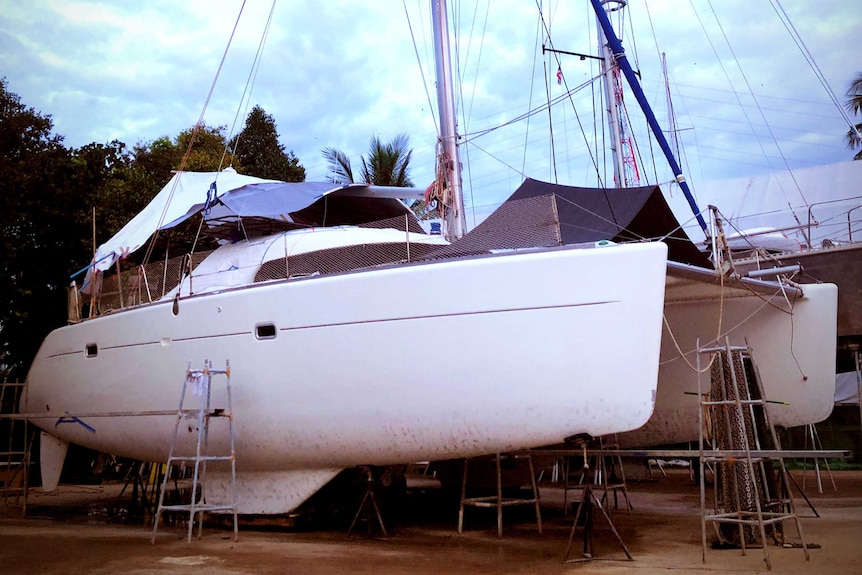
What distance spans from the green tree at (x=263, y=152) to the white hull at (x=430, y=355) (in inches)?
388

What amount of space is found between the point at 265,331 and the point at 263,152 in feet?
36.8

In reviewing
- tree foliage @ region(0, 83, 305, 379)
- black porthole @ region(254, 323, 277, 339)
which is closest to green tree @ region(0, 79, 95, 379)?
tree foliage @ region(0, 83, 305, 379)

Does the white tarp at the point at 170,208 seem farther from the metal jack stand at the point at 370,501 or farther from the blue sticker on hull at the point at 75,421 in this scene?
the metal jack stand at the point at 370,501

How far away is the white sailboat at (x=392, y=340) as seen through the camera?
5359 mm

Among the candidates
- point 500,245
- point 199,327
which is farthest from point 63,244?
point 500,245

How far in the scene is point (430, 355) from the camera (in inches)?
223

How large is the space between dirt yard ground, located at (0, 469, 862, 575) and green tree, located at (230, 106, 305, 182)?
946 cm

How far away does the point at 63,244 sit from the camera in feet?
43.1

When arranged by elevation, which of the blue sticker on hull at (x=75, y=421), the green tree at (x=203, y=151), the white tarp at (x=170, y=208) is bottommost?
the blue sticker on hull at (x=75, y=421)

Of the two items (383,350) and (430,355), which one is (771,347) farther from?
(383,350)

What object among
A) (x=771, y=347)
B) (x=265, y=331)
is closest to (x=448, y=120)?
(x=265, y=331)

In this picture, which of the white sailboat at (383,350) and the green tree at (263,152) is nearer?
the white sailboat at (383,350)

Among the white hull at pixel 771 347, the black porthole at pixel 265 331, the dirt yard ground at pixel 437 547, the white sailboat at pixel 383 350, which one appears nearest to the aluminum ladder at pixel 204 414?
the white sailboat at pixel 383 350

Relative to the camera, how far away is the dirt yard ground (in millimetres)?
5125
